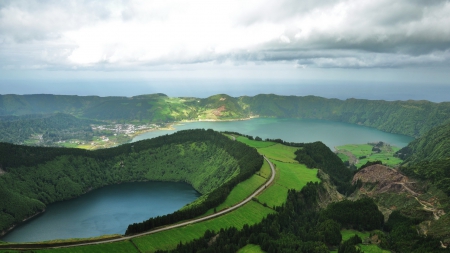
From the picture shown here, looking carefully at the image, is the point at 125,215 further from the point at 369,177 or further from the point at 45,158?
the point at 369,177

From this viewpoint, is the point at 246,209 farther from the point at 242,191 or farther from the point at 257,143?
the point at 257,143

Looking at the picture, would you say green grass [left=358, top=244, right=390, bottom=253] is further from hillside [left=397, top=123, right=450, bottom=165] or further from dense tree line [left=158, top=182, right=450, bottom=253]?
hillside [left=397, top=123, right=450, bottom=165]

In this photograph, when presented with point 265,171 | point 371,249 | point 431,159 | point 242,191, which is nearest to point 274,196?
A: point 242,191

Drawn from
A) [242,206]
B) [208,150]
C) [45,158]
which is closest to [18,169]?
[45,158]

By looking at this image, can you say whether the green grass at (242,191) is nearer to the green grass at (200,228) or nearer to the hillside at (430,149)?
the green grass at (200,228)

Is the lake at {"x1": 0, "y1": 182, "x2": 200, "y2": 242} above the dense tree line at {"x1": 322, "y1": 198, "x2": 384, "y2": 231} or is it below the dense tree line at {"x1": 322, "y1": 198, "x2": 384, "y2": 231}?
below

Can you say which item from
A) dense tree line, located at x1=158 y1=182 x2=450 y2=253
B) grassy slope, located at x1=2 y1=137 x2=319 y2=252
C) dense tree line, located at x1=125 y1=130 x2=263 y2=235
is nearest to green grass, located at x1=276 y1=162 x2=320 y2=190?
grassy slope, located at x1=2 y1=137 x2=319 y2=252
